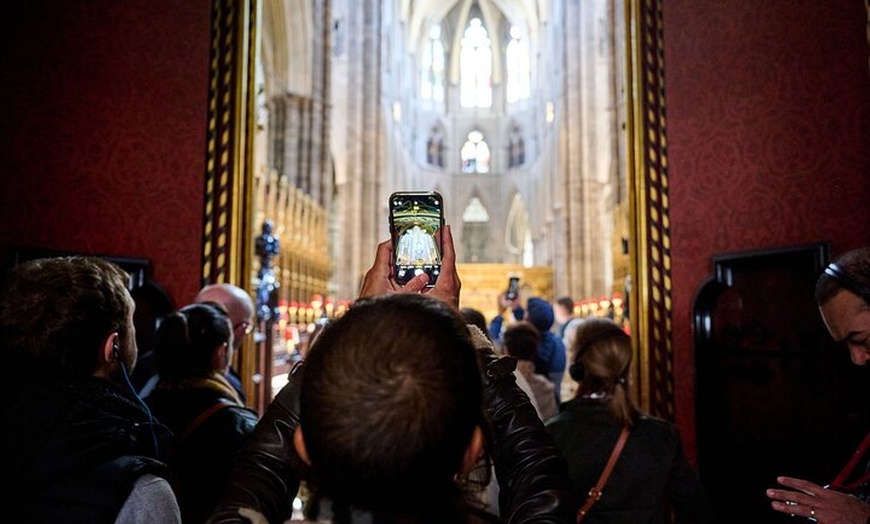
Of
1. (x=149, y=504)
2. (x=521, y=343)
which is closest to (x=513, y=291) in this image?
(x=521, y=343)

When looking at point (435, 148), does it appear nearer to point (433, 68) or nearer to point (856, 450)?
point (433, 68)

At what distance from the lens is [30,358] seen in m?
1.29

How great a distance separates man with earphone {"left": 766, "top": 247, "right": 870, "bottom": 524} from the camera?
1.34 meters

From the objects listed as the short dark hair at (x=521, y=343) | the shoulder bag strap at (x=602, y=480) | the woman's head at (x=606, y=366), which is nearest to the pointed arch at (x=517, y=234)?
the short dark hair at (x=521, y=343)

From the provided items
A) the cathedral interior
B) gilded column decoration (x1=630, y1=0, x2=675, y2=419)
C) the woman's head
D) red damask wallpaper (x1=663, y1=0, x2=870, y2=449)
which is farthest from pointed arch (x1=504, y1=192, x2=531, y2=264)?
the woman's head

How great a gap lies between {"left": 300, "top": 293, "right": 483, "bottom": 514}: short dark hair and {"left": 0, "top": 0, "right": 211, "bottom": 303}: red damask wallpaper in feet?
9.86

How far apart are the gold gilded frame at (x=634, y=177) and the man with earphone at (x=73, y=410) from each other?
2894 millimetres

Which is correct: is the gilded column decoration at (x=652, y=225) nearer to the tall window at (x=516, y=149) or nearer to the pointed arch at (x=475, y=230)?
the tall window at (x=516, y=149)

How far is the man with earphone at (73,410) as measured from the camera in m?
1.20

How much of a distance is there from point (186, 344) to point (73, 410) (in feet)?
2.45

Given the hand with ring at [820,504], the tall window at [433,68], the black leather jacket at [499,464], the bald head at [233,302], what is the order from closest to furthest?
the black leather jacket at [499,464]
the hand with ring at [820,504]
the bald head at [233,302]
the tall window at [433,68]

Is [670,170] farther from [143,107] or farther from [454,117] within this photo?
[454,117]

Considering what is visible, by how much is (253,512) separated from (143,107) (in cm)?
359

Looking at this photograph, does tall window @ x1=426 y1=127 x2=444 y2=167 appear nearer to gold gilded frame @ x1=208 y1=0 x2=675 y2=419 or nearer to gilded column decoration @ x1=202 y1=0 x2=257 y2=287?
gold gilded frame @ x1=208 y1=0 x2=675 y2=419
